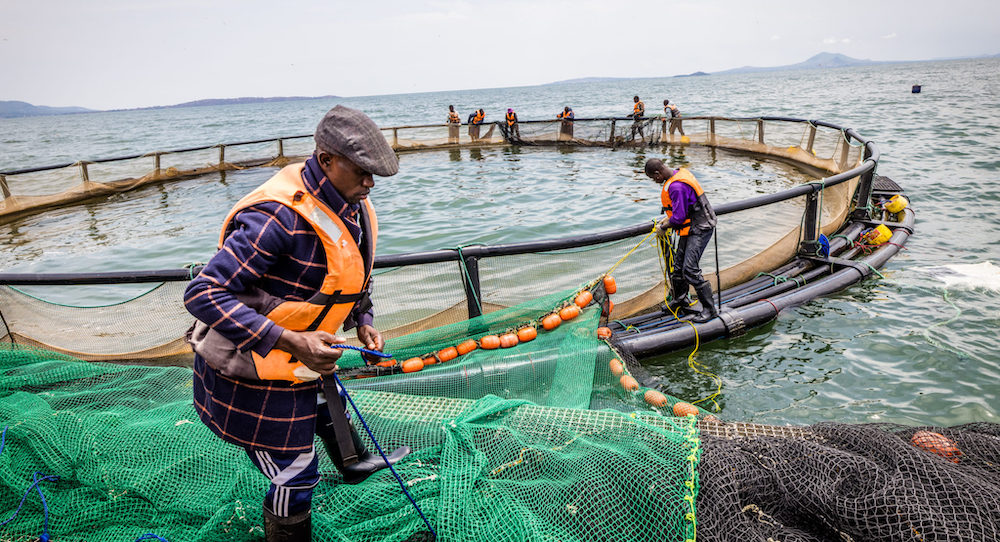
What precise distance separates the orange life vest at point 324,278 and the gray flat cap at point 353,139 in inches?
8.0

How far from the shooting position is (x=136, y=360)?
17.4 feet

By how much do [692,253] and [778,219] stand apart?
2745 mm

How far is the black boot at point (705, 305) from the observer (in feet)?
20.7

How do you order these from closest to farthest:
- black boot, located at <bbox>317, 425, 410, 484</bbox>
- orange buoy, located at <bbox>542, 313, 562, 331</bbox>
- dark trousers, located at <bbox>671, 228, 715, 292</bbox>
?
black boot, located at <bbox>317, 425, 410, 484</bbox> → orange buoy, located at <bbox>542, 313, 562, 331</bbox> → dark trousers, located at <bbox>671, 228, 715, 292</bbox>

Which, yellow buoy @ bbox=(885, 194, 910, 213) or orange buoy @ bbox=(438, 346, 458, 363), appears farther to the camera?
yellow buoy @ bbox=(885, 194, 910, 213)

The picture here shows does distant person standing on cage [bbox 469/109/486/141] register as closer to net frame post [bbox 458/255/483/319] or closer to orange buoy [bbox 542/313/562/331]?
net frame post [bbox 458/255/483/319]

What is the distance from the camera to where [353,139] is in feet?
6.33

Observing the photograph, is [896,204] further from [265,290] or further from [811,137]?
[265,290]

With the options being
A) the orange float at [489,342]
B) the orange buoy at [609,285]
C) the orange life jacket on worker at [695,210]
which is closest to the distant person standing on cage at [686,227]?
the orange life jacket on worker at [695,210]

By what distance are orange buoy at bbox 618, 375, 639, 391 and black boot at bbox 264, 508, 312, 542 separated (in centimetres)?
282

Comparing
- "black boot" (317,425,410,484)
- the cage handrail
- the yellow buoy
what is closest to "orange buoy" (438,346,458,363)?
the cage handrail

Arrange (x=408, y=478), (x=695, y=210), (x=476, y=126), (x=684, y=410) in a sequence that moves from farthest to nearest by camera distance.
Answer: (x=476, y=126), (x=695, y=210), (x=684, y=410), (x=408, y=478)

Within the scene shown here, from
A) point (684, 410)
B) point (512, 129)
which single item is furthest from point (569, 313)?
point (512, 129)

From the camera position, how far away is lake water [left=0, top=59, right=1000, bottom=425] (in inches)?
224
